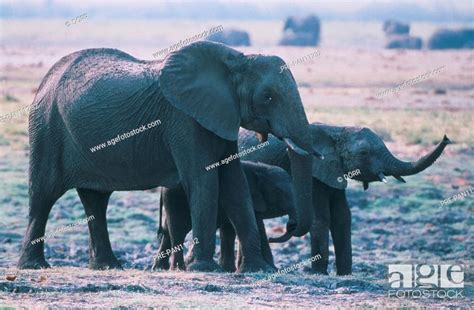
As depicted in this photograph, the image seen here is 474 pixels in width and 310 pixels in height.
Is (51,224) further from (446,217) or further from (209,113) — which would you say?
(209,113)

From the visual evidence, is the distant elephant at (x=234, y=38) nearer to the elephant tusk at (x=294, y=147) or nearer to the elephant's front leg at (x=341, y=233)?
the elephant's front leg at (x=341, y=233)

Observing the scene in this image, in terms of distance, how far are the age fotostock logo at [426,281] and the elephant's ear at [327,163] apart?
1.11 metres

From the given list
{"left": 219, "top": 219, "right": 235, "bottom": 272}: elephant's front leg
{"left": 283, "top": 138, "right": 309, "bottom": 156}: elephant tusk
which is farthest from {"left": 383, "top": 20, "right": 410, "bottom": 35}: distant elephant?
{"left": 283, "top": 138, "right": 309, "bottom": 156}: elephant tusk

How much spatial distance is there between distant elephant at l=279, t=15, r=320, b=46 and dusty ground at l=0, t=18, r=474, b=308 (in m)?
35.5

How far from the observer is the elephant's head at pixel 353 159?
1617cm

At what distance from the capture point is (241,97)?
47.0ft

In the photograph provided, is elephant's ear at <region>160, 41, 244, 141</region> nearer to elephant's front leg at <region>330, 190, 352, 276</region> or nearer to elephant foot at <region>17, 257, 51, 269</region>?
elephant foot at <region>17, 257, 51, 269</region>

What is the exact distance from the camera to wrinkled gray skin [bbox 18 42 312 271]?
46.5 ft

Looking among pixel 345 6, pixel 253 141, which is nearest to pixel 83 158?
pixel 253 141

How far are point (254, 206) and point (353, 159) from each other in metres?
1.44

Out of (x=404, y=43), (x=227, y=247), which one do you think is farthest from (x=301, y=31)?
(x=227, y=247)
